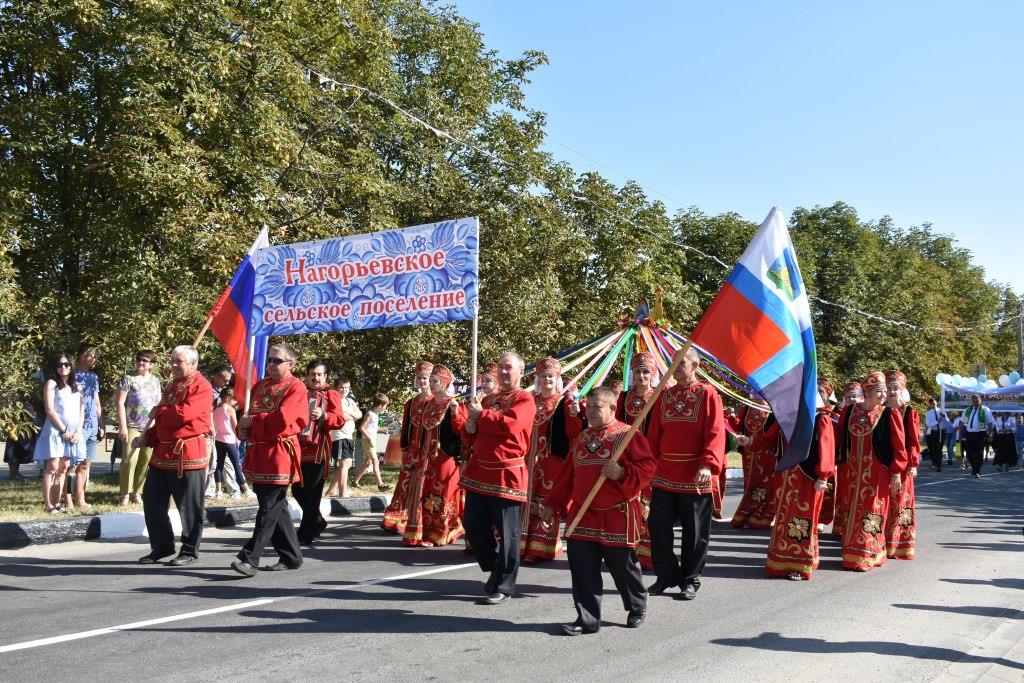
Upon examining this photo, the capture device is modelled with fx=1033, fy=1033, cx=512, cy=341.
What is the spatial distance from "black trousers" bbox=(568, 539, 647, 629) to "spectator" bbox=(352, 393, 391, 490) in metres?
9.56

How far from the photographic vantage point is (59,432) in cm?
1091

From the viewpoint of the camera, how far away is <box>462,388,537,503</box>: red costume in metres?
7.56

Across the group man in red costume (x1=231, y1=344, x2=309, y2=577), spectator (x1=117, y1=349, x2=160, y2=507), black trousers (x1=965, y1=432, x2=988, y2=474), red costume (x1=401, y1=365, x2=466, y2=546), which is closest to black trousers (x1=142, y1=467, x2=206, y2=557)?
man in red costume (x1=231, y1=344, x2=309, y2=577)

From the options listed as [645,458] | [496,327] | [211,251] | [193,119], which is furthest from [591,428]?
[496,327]

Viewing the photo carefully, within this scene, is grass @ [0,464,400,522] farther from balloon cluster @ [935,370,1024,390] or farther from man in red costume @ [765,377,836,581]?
balloon cluster @ [935,370,1024,390]

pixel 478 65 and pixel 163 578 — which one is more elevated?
pixel 478 65

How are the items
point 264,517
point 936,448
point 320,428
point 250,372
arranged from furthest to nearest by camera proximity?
point 936,448
point 320,428
point 250,372
point 264,517

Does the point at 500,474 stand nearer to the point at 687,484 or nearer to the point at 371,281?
the point at 687,484

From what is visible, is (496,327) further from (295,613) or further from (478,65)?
(295,613)

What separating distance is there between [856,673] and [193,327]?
1115cm

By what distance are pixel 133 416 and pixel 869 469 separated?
26.5ft

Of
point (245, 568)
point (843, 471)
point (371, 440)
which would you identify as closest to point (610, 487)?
point (245, 568)

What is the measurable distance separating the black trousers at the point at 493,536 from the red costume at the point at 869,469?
3570mm

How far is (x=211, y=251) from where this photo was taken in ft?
46.3
